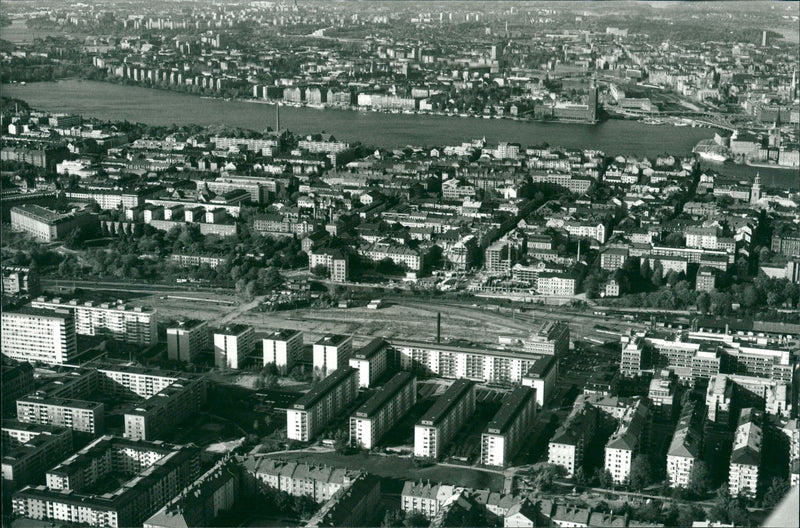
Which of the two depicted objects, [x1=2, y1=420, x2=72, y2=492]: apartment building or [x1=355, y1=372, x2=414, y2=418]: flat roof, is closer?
[x1=2, y1=420, x2=72, y2=492]: apartment building

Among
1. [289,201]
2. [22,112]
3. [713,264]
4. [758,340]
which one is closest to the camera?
[758,340]

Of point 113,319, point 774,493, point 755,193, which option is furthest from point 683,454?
point 755,193

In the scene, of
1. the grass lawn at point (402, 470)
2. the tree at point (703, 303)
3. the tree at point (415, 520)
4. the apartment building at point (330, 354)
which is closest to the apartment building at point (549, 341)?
the apartment building at point (330, 354)

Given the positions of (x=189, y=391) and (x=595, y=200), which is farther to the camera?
(x=595, y=200)

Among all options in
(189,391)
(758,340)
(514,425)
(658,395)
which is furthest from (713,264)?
(189,391)

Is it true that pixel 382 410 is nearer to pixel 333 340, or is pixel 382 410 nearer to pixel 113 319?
pixel 333 340

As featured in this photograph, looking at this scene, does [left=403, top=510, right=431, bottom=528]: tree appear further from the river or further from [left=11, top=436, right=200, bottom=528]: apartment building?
the river

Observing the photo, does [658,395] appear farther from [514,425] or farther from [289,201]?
[289,201]

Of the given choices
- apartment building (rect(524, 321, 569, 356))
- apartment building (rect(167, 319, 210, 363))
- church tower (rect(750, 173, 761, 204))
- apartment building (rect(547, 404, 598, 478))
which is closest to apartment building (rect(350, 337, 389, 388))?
apartment building (rect(524, 321, 569, 356))
